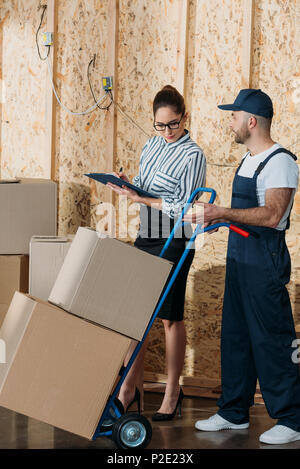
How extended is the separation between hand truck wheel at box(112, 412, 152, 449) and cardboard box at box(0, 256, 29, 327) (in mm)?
1168

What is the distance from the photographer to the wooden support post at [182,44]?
162 inches

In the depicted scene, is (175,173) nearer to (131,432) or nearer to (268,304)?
(268,304)

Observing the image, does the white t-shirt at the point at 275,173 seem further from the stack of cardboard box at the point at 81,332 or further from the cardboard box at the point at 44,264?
the cardboard box at the point at 44,264

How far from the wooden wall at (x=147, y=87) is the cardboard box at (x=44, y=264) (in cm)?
75

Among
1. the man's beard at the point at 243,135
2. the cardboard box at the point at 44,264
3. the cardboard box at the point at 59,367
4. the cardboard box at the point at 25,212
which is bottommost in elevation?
the cardboard box at the point at 59,367

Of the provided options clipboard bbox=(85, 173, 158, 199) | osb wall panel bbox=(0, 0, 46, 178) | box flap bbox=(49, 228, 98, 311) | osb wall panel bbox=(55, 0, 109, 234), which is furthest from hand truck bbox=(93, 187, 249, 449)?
osb wall panel bbox=(0, 0, 46, 178)

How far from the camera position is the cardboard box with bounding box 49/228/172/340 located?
2822 millimetres

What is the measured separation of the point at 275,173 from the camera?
3049mm

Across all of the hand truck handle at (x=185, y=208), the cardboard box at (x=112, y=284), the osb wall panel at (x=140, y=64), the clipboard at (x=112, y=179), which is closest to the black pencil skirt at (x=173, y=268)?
the hand truck handle at (x=185, y=208)

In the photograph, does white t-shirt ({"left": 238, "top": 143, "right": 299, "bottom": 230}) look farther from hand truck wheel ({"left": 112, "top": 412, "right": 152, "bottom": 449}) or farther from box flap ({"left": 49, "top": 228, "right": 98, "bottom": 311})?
hand truck wheel ({"left": 112, "top": 412, "right": 152, "bottom": 449})

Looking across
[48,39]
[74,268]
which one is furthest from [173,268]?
[48,39]

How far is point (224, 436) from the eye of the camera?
335 centimetres

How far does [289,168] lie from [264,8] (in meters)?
1.36
